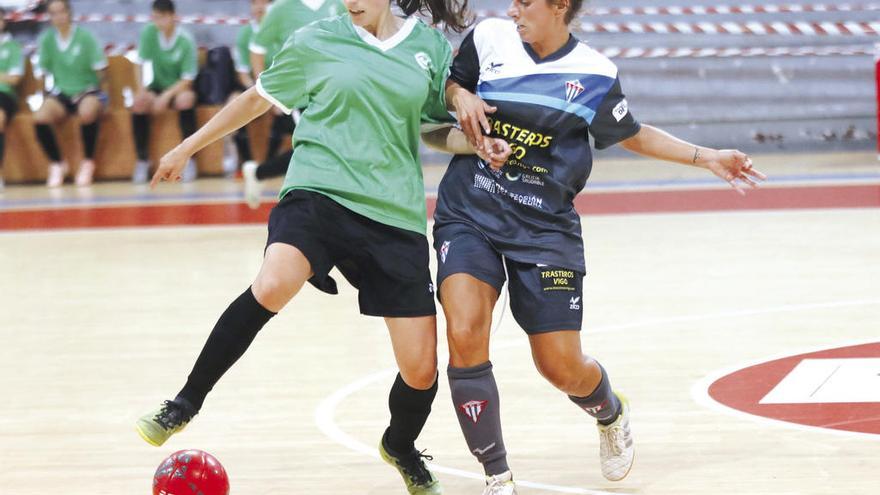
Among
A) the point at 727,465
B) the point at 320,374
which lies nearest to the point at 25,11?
the point at 320,374

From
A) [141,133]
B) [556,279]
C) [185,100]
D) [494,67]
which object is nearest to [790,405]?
[556,279]

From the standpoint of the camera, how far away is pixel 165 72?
44.7ft

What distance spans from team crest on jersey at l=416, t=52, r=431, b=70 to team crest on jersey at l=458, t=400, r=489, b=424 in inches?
38.2

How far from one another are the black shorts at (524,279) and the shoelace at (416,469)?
506 millimetres

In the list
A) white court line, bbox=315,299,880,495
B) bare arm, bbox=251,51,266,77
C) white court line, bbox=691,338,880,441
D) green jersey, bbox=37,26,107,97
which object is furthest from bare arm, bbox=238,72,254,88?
white court line, bbox=691,338,880,441

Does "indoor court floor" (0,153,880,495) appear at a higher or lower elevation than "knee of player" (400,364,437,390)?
lower

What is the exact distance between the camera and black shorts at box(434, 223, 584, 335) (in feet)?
13.8

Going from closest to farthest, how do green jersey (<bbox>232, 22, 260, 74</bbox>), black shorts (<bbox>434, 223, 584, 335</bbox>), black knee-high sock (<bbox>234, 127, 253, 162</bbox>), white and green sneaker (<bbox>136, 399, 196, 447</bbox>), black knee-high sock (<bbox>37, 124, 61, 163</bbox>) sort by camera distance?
1. white and green sneaker (<bbox>136, 399, 196, 447</bbox>)
2. black shorts (<bbox>434, 223, 584, 335</bbox>)
3. green jersey (<bbox>232, 22, 260, 74</bbox>)
4. black knee-high sock (<bbox>234, 127, 253, 162</bbox>)
5. black knee-high sock (<bbox>37, 124, 61, 163</bbox>)

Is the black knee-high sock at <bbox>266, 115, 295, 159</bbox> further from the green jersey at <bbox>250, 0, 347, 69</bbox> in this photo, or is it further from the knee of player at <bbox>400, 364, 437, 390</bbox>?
the knee of player at <bbox>400, 364, 437, 390</bbox>

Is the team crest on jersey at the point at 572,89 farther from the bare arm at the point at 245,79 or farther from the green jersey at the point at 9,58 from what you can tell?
the green jersey at the point at 9,58

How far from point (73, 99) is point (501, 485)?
1053cm

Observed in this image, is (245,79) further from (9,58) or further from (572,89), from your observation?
(572,89)

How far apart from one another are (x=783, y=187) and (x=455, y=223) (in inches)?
316

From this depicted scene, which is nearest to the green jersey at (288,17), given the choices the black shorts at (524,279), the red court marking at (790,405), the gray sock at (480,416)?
the red court marking at (790,405)
